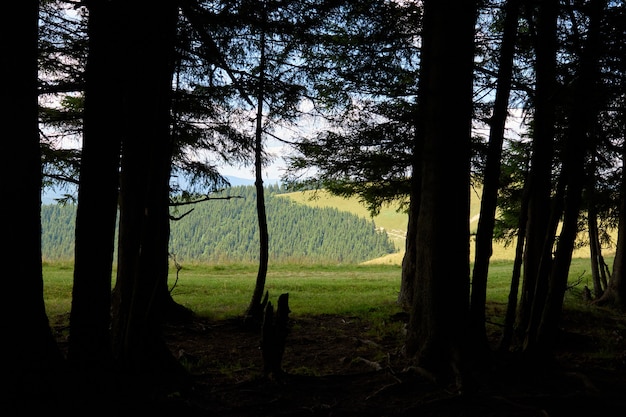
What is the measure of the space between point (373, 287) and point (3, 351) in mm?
15774

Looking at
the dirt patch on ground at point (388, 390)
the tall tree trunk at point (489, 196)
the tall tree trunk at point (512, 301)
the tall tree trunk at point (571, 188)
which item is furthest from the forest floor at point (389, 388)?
the tall tree trunk at point (489, 196)

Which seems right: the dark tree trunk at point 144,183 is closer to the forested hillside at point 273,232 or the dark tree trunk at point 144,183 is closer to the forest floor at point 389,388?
the forest floor at point 389,388

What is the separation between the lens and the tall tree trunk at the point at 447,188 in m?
5.18

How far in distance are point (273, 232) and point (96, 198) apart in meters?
172

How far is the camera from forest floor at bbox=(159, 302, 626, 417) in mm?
4039

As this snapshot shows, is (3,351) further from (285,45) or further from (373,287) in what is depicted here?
(373,287)

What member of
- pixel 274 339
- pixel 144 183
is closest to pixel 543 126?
pixel 274 339

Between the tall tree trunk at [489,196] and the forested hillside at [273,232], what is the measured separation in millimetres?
146688

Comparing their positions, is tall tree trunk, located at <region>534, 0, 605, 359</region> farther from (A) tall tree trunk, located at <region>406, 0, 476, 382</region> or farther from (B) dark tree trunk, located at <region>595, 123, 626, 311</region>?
(B) dark tree trunk, located at <region>595, 123, 626, 311</region>

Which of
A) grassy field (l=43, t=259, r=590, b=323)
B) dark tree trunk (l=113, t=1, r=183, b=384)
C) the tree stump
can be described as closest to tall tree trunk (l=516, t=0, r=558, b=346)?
the tree stump

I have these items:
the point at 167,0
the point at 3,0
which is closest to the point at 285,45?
the point at 167,0

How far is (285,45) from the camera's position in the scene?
867 cm

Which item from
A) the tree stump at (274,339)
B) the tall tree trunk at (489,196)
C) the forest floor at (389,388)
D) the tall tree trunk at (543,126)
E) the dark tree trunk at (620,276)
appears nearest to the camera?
the forest floor at (389,388)

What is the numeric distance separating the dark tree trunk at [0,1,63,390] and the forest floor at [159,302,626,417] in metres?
1.09
